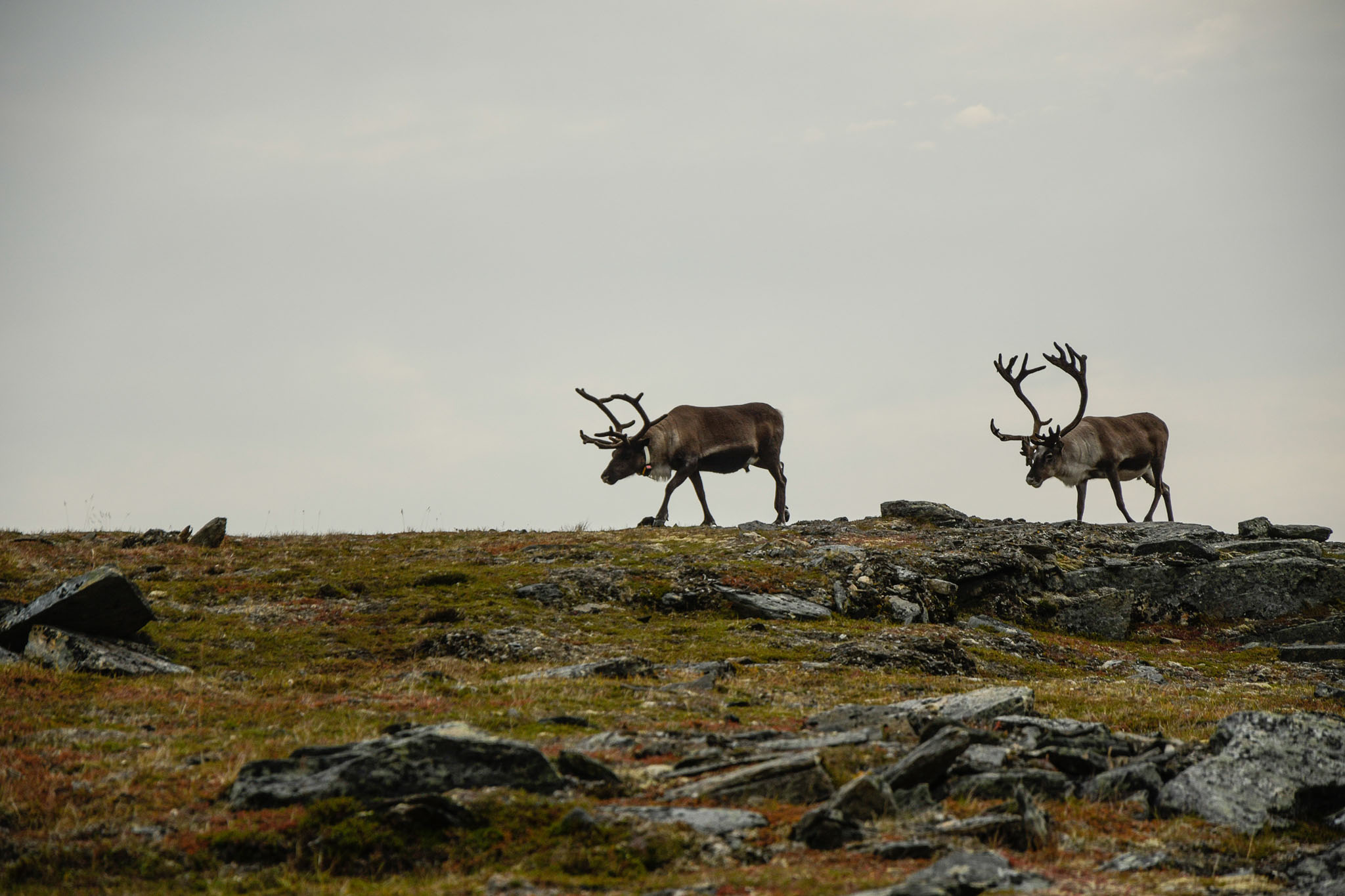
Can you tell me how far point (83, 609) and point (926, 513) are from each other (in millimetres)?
21161

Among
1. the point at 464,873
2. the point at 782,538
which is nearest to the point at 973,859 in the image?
the point at 464,873

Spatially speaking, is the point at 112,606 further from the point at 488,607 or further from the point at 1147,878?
the point at 1147,878

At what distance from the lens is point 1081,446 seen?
113ft

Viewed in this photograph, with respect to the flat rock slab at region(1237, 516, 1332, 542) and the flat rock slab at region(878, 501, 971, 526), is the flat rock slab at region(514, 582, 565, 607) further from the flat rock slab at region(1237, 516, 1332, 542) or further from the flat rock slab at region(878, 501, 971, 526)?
the flat rock slab at region(1237, 516, 1332, 542)

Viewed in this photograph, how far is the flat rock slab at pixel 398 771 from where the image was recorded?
859 cm

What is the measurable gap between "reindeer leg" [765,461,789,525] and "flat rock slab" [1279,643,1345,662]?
645 inches

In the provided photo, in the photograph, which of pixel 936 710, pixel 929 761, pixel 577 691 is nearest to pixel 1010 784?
pixel 929 761

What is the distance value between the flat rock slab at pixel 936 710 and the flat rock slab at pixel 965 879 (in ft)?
13.0

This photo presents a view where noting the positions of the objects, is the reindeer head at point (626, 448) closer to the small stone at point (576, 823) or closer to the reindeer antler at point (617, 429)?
the reindeer antler at point (617, 429)

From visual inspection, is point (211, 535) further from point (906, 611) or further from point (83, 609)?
point (906, 611)

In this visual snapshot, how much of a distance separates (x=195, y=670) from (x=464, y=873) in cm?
919

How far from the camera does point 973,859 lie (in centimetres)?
724

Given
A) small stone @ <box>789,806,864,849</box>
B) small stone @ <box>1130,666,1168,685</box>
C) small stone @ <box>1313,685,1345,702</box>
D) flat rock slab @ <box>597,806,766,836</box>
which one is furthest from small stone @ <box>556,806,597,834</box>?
small stone @ <box>1313,685,1345,702</box>

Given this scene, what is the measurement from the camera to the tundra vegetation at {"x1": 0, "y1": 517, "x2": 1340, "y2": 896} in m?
7.60
